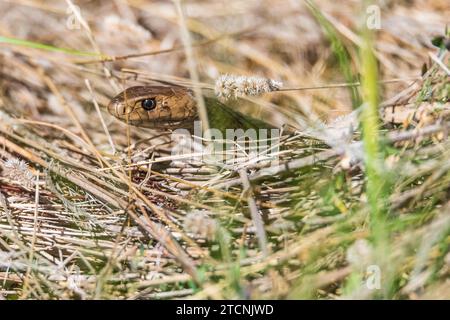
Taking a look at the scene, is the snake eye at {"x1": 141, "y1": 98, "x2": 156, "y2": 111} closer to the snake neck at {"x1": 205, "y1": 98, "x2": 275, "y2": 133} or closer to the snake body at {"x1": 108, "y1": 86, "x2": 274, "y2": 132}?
the snake body at {"x1": 108, "y1": 86, "x2": 274, "y2": 132}

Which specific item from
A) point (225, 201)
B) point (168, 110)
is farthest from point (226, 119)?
point (225, 201)

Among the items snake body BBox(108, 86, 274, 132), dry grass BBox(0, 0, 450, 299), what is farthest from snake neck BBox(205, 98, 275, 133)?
dry grass BBox(0, 0, 450, 299)

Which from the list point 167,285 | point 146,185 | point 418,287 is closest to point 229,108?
point 146,185

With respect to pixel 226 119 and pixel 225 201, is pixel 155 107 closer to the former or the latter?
pixel 226 119

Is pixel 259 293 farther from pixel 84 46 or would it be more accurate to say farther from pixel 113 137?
pixel 84 46

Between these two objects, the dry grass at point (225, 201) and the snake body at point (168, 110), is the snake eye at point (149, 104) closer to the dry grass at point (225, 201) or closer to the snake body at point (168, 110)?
the snake body at point (168, 110)

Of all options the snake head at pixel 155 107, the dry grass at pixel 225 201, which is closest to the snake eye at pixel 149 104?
the snake head at pixel 155 107
